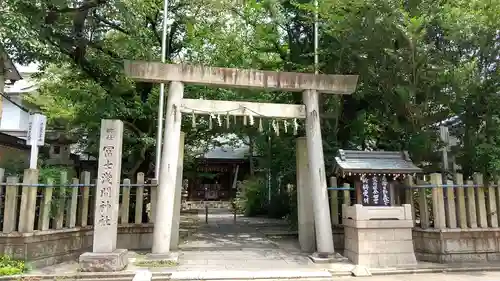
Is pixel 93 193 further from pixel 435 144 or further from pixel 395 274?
pixel 435 144

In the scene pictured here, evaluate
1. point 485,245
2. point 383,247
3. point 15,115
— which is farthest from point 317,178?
point 15,115

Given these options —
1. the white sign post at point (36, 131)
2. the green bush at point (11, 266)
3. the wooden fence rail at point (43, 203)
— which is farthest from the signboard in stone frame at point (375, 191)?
the white sign post at point (36, 131)

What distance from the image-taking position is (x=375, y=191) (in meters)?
10.4

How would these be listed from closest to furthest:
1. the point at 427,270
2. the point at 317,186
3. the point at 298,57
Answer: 1. the point at 427,270
2. the point at 317,186
3. the point at 298,57

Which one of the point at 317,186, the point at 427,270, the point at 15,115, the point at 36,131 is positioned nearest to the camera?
the point at 427,270

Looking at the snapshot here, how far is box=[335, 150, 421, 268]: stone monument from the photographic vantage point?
959 centimetres

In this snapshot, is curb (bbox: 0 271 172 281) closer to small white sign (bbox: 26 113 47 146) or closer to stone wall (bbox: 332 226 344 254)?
small white sign (bbox: 26 113 47 146)

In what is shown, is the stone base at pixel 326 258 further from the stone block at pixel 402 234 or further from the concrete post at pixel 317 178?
the stone block at pixel 402 234

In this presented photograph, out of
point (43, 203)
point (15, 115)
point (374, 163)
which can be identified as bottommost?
point (43, 203)

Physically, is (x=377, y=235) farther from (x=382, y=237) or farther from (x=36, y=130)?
(x=36, y=130)

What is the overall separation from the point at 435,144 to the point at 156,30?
1187 cm

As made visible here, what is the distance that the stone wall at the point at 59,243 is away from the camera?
8539 mm

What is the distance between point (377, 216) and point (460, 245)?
2.59 meters

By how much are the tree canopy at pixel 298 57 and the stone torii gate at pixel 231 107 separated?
182 centimetres
